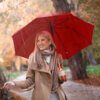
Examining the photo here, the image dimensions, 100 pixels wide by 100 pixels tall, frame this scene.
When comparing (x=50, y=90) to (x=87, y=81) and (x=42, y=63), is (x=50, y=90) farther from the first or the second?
(x=87, y=81)

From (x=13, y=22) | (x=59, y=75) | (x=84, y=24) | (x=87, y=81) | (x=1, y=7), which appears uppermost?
(x=1, y=7)

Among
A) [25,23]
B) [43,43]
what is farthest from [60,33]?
[25,23]

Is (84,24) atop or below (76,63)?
atop

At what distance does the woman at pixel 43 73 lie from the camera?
137 centimetres

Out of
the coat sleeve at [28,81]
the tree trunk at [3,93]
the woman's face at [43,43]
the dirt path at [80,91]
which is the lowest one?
the dirt path at [80,91]

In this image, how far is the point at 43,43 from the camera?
148 centimetres

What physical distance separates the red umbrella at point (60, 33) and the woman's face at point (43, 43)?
153mm

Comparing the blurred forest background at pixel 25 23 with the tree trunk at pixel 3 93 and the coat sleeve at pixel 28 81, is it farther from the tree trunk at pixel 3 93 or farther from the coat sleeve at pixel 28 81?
the coat sleeve at pixel 28 81

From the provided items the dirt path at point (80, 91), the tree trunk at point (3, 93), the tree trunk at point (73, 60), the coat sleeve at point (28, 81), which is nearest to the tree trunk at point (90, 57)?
the tree trunk at point (73, 60)

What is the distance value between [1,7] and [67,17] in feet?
2.74

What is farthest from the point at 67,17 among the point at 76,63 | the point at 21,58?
the point at 76,63

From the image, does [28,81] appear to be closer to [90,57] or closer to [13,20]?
[13,20]

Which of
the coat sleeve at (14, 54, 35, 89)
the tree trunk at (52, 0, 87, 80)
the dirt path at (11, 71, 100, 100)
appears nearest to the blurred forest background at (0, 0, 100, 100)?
the tree trunk at (52, 0, 87, 80)

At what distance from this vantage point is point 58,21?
→ 1.63 metres
